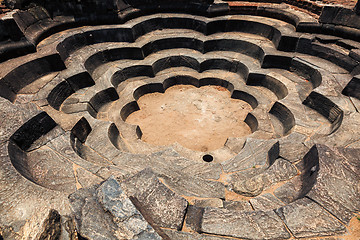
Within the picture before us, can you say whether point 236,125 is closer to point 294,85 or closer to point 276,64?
point 294,85

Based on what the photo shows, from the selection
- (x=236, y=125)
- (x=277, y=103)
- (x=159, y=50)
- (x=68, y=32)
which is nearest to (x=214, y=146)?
(x=236, y=125)

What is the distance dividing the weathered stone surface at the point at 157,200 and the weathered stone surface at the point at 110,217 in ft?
1.68

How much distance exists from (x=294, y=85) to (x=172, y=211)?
6.26 m

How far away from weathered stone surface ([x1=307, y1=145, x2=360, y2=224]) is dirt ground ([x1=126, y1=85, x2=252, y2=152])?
327cm

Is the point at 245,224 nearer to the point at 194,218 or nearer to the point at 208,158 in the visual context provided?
the point at 194,218

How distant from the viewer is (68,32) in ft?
26.1

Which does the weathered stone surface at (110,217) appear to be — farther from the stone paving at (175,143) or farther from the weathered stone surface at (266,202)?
the weathered stone surface at (266,202)

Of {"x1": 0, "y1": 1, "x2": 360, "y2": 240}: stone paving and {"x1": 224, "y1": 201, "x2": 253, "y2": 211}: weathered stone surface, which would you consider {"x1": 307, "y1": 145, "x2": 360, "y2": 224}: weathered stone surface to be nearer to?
{"x1": 0, "y1": 1, "x2": 360, "y2": 240}: stone paving

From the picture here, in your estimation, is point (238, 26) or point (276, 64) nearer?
point (276, 64)

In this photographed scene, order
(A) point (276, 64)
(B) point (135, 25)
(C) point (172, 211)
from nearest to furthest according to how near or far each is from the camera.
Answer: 1. (C) point (172, 211)
2. (A) point (276, 64)
3. (B) point (135, 25)

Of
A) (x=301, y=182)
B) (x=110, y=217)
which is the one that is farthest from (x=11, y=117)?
(x=301, y=182)

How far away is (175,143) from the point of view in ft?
18.8

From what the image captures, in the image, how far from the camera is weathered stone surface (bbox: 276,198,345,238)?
255cm

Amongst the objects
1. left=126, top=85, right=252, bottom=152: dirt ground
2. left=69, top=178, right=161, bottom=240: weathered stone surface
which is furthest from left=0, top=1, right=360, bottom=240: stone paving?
left=126, top=85, right=252, bottom=152: dirt ground
